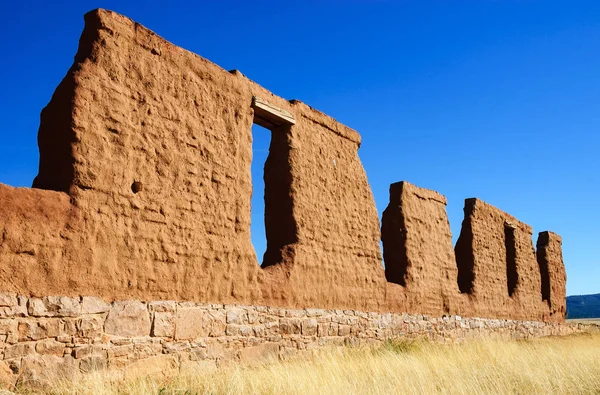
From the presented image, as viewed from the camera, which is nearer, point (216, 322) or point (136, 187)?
point (136, 187)

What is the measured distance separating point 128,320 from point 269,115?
11.5 feet

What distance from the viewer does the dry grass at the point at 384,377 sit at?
16.3 ft

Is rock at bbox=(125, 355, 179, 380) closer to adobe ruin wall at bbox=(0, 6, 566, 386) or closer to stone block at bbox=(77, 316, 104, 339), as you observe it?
stone block at bbox=(77, 316, 104, 339)

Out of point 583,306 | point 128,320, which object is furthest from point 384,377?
point 583,306

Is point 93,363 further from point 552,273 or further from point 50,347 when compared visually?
point 552,273

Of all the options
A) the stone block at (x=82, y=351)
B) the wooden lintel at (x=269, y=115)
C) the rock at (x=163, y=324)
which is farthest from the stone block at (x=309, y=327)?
the stone block at (x=82, y=351)

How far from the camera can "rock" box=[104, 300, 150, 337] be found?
522 cm

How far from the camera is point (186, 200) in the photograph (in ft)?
20.4

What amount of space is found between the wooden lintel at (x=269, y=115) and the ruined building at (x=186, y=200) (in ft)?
0.09

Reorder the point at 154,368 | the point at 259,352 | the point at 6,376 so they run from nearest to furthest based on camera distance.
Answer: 1. the point at 6,376
2. the point at 154,368
3. the point at 259,352

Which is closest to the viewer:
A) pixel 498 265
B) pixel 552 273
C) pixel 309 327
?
pixel 309 327

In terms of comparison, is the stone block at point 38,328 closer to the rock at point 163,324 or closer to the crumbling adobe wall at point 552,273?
the rock at point 163,324

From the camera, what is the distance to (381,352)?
8.10 m

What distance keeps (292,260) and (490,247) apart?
6816mm
